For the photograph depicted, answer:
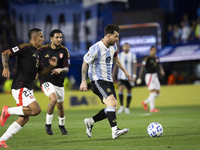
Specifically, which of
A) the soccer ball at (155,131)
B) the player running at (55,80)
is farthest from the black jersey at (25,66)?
the soccer ball at (155,131)

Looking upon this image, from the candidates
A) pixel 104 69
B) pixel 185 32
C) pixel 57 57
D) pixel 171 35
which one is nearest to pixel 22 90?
pixel 104 69

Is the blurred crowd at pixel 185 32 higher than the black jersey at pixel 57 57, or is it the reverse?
the black jersey at pixel 57 57

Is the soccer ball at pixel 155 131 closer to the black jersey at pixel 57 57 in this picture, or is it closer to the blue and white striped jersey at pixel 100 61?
the blue and white striped jersey at pixel 100 61

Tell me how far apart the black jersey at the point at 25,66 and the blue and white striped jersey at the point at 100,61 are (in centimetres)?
98

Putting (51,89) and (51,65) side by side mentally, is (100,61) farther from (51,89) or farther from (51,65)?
(51,89)

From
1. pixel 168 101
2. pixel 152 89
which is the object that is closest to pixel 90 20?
pixel 168 101

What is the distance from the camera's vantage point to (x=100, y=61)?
21.0 ft

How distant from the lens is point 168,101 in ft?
55.6

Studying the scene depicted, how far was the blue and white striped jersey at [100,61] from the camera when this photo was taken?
6.31 meters

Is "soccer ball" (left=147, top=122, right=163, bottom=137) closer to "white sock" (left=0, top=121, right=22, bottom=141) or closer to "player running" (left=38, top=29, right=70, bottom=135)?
"player running" (left=38, top=29, right=70, bottom=135)

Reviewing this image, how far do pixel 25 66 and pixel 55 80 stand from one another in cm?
172

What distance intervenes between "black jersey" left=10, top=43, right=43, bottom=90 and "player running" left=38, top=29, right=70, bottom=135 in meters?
1.31

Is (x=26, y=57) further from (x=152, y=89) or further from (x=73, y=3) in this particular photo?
(x=73, y=3)

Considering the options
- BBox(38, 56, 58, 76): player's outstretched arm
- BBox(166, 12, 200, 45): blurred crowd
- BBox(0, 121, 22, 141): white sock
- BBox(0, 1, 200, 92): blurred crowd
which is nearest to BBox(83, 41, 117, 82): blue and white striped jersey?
BBox(38, 56, 58, 76): player's outstretched arm
